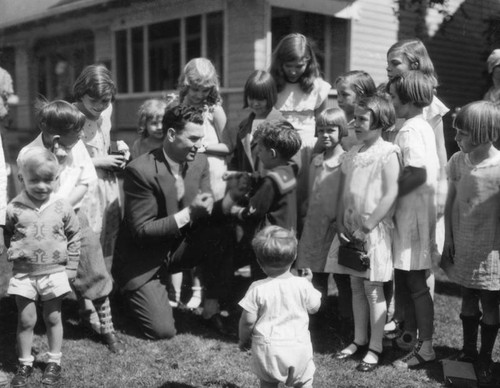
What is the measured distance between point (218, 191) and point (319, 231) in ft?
3.83

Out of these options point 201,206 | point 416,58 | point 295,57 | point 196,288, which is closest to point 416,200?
point 416,58

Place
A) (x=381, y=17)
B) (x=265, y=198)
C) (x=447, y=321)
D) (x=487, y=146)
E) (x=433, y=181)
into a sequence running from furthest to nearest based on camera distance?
1. (x=381, y=17)
2. (x=447, y=321)
3. (x=265, y=198)
4. (x=433, y=181)
5. (x=487, y=146)

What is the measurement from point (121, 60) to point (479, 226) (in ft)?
46.9

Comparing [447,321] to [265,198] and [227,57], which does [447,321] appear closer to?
[265,198]

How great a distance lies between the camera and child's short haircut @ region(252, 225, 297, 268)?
307cm

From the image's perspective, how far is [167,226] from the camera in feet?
14.2

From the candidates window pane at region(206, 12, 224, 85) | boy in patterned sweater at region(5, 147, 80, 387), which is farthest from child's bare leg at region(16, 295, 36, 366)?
window pane at region(206, 12, 224, 85)

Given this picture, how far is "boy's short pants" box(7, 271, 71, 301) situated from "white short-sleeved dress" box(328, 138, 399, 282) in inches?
75.3

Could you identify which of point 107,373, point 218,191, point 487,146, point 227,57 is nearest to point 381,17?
point 227,57

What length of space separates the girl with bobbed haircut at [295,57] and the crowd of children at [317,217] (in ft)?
0.07

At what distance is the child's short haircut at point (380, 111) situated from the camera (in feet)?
12.7

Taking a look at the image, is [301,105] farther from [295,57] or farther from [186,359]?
[186,359]

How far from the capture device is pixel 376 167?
3902 mm

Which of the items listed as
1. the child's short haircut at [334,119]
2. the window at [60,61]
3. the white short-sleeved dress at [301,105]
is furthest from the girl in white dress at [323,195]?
the window at [60,61]
